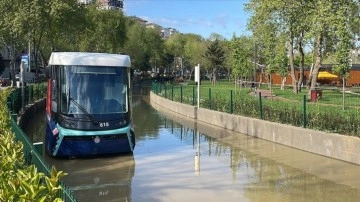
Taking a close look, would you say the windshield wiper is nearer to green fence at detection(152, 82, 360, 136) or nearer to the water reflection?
the water reflection

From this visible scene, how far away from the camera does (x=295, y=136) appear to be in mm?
13688

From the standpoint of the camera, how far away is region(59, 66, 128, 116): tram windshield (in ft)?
39.1

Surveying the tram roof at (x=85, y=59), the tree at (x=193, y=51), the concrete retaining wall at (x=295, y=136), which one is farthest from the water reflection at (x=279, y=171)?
the tree at (x=193, y=51)

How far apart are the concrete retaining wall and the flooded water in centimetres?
26

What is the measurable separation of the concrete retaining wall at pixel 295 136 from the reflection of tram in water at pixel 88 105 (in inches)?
186

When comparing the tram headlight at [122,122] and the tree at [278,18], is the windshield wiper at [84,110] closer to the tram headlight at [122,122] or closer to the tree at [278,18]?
the tram headlight at [122,122]

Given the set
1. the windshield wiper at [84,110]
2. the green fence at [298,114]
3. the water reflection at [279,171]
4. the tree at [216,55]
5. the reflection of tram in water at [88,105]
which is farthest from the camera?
the tree at [216,55]

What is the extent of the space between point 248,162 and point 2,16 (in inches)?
1022

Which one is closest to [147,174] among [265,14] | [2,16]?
[265,14]

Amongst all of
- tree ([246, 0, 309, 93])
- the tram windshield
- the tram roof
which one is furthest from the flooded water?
tree ([246, 0, 309, 93])

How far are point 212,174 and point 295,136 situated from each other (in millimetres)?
4332

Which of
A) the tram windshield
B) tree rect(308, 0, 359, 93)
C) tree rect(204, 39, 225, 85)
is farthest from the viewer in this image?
tree rect(204, 39, 225, 85)

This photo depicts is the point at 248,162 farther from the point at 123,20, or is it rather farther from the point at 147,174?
the point at 123,20

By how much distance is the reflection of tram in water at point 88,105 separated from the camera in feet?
38.2
